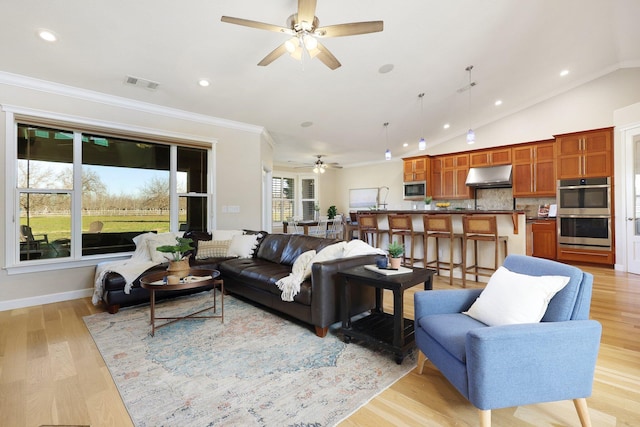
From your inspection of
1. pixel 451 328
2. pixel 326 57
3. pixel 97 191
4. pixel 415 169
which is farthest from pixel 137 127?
pixel 415 169

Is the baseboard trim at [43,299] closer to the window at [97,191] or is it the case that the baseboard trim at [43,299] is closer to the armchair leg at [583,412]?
the window at [97,191]

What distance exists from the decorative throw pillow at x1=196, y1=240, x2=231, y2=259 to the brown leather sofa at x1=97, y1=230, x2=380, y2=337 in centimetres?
11

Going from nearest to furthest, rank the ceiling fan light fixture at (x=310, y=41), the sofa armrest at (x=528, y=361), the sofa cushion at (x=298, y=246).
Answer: the sofa armrest at (x=528, y=361) < the ceiling fan light fixture at (x=310, y=41) < the sofa cushion at (x=298, y=246)

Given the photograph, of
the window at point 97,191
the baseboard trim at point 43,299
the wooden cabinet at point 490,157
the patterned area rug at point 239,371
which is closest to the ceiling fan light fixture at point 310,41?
the patterned area rug at point 239,371

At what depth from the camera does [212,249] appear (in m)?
4.28

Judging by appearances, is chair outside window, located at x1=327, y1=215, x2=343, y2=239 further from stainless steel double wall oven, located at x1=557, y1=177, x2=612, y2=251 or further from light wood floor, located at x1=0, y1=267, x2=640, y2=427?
light wood floor, located at x1=0, y1=267, x2=640, y2=427

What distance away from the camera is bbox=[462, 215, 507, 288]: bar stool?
4.00 metres

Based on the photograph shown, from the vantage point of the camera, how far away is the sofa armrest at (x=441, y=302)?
1984 mm

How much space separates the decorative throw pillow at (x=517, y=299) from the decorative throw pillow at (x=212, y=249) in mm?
3450

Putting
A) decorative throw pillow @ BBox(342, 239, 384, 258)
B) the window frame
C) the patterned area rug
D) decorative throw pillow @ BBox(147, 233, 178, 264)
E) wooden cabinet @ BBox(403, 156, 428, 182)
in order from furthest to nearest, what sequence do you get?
wooden cabinet @ BBox(403, 156, 428, 182) < decorative throw pillow @ BBox(147, 233, 178, 264) < the window frame < decorative throw pillow @ BBox(342, 239, 384, 258) < the patterned area rug

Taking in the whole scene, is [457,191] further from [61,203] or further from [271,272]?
[61,203]

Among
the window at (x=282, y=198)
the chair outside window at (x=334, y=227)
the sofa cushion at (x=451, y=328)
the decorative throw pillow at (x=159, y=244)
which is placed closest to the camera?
the sofa cushion at (x=451, y=328)

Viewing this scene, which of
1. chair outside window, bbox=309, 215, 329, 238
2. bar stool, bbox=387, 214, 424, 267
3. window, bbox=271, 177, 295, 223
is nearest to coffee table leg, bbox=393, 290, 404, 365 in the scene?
bar stool, bbox=387, 214, 424, 267

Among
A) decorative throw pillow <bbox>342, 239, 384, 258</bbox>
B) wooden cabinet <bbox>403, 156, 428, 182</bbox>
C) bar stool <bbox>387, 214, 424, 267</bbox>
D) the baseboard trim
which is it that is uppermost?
wooden cabinet <bbox>403, 156, 428, 182</bbox>
